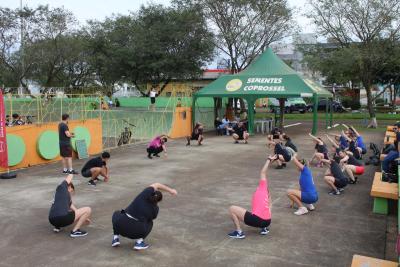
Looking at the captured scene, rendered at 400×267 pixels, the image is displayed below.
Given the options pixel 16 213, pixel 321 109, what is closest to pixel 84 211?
pixel 16 213

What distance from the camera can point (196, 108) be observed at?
25625mm

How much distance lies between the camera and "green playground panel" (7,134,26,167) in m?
13.4

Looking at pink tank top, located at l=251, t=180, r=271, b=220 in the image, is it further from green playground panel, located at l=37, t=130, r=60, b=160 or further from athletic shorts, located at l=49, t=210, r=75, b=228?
green playground panel, located at l=37, t=130, r=60, b=160

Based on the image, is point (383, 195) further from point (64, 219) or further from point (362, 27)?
point (362, 27)

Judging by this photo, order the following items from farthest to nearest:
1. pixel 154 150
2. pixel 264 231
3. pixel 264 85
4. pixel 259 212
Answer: pixel 264 85 < pixel 154 150 < pixel 264 231 < pixel 259 212

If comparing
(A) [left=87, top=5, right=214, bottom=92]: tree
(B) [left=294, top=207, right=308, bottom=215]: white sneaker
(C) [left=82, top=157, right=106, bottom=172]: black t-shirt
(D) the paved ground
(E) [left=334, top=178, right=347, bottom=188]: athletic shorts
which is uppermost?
(A) [left=87, top=5, right=214, bottom=92]: tree

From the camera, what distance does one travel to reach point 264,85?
23484mm

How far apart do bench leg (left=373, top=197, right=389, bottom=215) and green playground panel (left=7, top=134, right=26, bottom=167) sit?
10.5 metres

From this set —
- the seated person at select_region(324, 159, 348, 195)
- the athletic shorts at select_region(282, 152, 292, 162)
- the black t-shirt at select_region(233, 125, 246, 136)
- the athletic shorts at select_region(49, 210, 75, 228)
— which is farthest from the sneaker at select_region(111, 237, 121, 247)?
the black t-shirt at select_region(233, 125, 246, 136)

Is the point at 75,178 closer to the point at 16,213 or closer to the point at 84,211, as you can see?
the point at 16,213

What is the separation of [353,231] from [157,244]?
3.47m

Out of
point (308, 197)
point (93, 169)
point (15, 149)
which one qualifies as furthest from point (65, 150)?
point (308, 197)

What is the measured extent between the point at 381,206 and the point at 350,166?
2.97 m

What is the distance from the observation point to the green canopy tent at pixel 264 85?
22.7m
